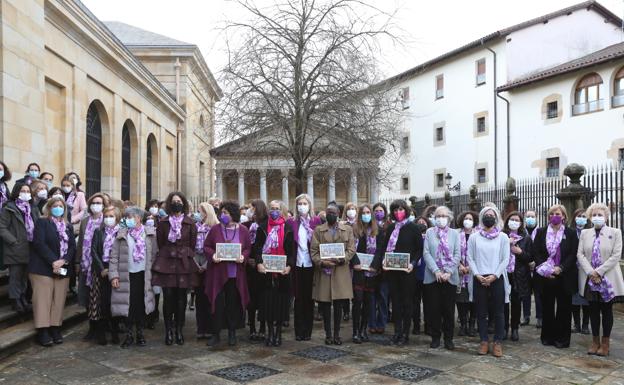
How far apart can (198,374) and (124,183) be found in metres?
15.2

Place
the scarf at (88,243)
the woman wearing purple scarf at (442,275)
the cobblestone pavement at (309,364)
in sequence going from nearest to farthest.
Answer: the cobblestone pavement at (309,364)
the woman wearing purple scarf at (442,275)
the scarf at (88,243)

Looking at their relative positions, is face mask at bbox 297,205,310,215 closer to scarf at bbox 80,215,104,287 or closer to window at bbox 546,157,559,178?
scarf at bbox 80,215,104,287

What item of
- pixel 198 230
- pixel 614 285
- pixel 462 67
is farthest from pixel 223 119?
pixel 462 67

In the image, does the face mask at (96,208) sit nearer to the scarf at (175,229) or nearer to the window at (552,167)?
the scarf at (175,229)

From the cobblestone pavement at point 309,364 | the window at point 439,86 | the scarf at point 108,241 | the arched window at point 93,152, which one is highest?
the window at point 439,86

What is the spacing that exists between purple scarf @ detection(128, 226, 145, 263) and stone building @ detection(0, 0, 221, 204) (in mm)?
4379

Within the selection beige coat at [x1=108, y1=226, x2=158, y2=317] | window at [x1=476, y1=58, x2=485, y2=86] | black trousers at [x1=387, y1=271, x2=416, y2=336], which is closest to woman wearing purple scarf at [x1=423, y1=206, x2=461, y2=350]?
black trousers at [x1=387, y1=271, x2=416, y2=336]

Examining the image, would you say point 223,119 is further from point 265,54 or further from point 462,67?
point 462,67

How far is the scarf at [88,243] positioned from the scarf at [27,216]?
2.44 ft

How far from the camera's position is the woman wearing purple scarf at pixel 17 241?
7668 mm

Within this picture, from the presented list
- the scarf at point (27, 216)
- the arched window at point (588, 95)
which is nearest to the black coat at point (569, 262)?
the scarf at point (27, 216)

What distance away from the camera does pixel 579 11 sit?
36.1m

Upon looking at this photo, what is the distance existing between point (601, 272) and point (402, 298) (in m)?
2.64

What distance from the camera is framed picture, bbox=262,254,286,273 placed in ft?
25.0
